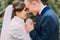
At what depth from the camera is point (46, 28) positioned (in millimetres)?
2861

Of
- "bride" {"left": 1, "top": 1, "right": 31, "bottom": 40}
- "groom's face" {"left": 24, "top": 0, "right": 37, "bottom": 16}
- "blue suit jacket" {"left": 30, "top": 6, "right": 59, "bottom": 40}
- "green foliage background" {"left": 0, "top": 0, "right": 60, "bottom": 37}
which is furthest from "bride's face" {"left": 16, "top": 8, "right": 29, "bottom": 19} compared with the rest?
"green foliage background" {"left": 0, "top": 0, "right": 60, "bottom": 37}

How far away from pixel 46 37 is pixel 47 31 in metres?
0.06

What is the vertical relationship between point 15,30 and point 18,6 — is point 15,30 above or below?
below

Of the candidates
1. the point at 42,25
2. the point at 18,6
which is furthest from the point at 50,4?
the point at 42,25

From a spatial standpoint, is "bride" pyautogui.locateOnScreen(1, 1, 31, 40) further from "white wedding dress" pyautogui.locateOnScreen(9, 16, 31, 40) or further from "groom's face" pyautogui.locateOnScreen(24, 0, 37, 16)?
"groom's face" pyautogui.locateOnScreen(24, 0, 37, 16)

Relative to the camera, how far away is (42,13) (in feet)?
9.87

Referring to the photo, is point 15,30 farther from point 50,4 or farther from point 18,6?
point 50,4

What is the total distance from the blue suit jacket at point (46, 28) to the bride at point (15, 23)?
14 centimetres

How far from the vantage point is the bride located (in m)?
3.10

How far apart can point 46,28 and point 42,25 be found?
0.06m

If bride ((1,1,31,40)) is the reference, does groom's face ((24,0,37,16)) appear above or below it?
above

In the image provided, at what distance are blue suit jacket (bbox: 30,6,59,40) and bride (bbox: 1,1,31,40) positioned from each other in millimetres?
139

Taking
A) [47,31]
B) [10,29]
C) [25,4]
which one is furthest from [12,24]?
[47,31]

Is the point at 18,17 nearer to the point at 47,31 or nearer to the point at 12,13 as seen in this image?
the point at 12,13
